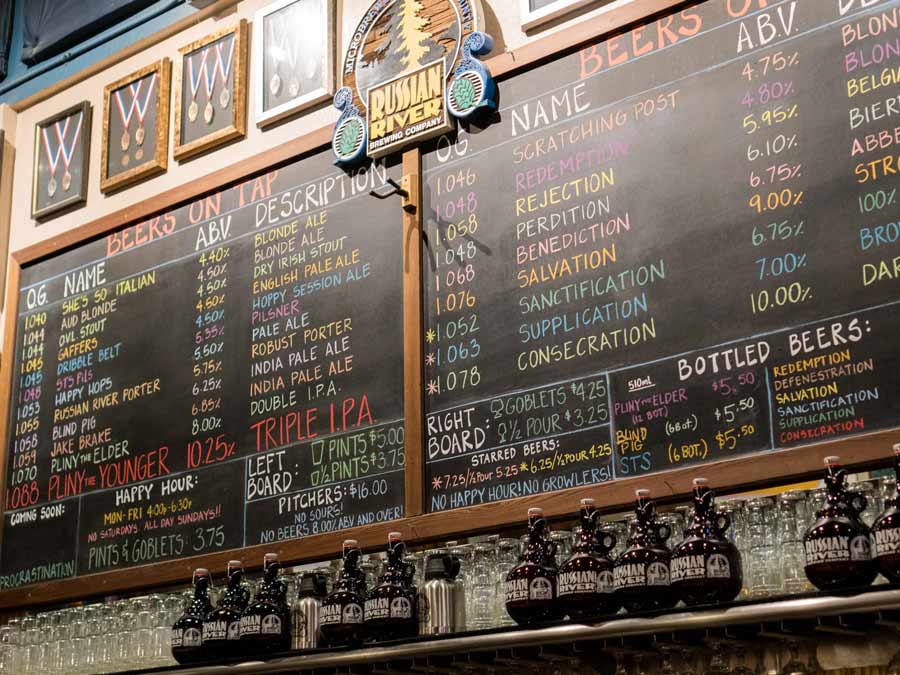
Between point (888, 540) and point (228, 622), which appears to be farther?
point (228, 622)

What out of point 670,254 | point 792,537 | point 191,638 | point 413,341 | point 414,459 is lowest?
point 191,638

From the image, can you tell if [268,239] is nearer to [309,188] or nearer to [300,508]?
[309,188]

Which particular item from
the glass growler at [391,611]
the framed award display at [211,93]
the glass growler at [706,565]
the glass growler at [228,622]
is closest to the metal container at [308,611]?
the glass growler at [228,622]

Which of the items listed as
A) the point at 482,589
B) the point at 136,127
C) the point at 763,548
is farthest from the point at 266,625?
the point at 136,127

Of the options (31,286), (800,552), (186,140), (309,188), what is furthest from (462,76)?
(31,286)

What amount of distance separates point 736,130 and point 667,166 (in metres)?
0.25

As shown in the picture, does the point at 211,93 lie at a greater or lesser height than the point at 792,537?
greater

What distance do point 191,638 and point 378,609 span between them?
82 centimetres

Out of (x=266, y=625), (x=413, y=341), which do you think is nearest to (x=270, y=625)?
(x=266, y=625)

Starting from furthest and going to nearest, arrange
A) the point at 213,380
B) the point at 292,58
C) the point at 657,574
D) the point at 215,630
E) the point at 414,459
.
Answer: the point at 292,58
the point at 213,380
the point at 414,459
the point at 215,630
the point at 657,574

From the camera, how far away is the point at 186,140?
585 centimetres

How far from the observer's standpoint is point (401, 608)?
13.0 feet

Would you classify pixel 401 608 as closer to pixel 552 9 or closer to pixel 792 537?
pixel 792 537

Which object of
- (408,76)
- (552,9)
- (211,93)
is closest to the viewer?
(552,9)
